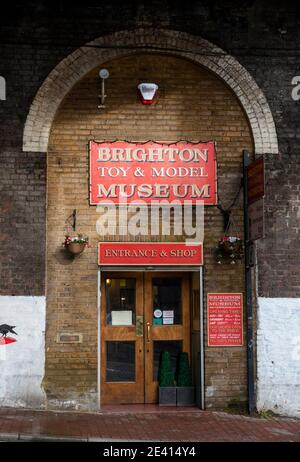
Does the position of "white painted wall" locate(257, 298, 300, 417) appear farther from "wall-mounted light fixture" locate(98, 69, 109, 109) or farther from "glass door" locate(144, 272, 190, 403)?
"wall-mounted light fixture" locate(98, 69, 109, 109)

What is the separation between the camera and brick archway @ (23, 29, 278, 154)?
38.0 feet

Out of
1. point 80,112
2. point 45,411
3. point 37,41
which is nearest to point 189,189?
point 80,112

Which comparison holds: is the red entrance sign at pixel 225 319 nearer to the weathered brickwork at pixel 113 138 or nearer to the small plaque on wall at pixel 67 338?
the weathered brickwork at pixel 113 138

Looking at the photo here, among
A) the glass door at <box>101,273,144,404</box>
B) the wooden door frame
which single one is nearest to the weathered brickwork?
the wooden door frame

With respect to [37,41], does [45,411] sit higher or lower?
lower

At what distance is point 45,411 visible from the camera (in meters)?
11.0

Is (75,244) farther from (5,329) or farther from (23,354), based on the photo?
(23,354)

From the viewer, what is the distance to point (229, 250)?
37.5 ft

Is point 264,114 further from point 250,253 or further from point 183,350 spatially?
point 183,350

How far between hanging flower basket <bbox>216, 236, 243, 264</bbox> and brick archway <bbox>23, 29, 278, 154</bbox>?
65.0 inches

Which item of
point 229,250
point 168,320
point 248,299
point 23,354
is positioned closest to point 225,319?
point 248,299

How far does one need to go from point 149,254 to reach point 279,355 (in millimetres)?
2754
